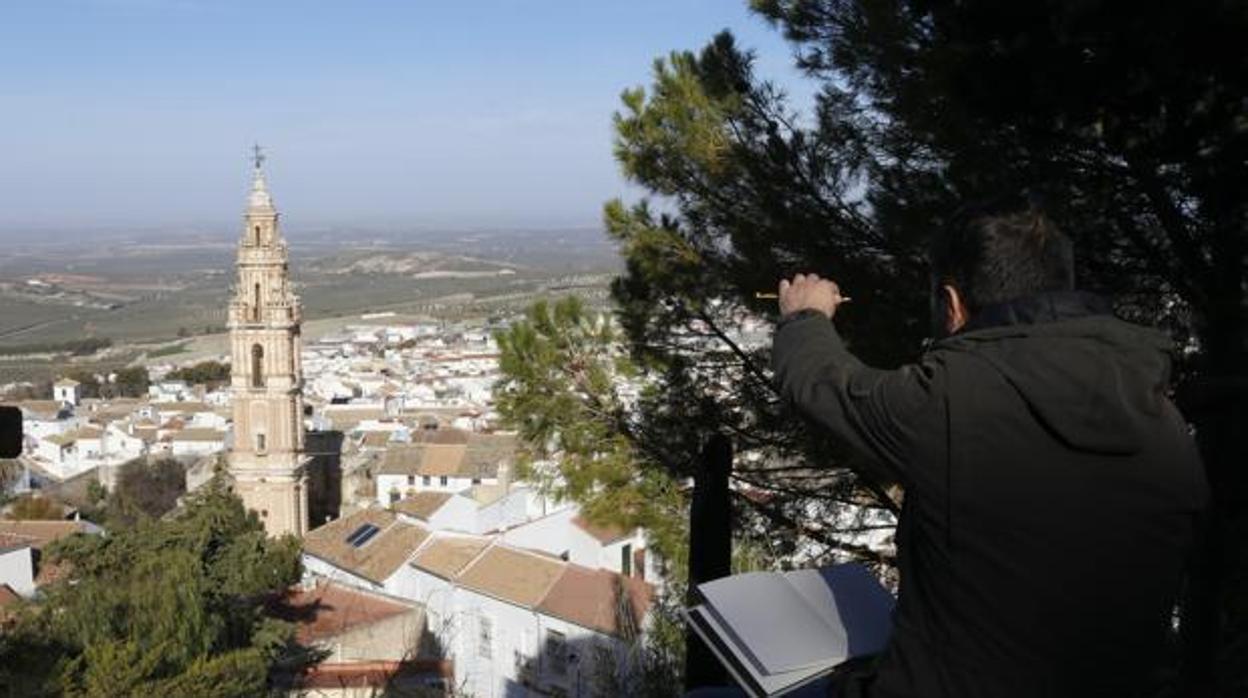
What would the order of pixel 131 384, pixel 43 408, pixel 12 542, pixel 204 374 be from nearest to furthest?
pixel 12 542
pixel 43 408
pixel 131 384
pixel 204 374

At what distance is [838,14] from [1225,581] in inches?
127

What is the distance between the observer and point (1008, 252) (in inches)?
57.3

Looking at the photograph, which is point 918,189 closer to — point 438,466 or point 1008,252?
point 1008,252

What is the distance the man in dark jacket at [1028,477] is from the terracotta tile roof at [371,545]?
19411 mm

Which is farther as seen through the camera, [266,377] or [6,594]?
[266,377]

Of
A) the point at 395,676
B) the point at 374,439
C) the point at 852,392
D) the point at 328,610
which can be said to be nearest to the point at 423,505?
the point at 328,610

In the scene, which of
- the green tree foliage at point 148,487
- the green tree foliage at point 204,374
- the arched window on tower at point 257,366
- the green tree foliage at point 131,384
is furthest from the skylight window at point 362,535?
the green tree foliage at point 131,384

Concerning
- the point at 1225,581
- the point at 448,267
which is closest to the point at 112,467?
the point at 1225,581

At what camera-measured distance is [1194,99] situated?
12.2 ft

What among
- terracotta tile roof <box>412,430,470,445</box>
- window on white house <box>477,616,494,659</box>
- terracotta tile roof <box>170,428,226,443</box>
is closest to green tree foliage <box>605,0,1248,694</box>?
window on white house <box>477,616,494,659</box>

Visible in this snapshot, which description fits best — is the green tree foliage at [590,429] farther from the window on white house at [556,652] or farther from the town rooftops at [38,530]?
the town rooftops at [38,530]

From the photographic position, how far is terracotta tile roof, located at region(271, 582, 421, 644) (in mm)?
15594

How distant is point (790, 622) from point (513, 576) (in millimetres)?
15143

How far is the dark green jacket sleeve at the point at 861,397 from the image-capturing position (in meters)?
1.40
